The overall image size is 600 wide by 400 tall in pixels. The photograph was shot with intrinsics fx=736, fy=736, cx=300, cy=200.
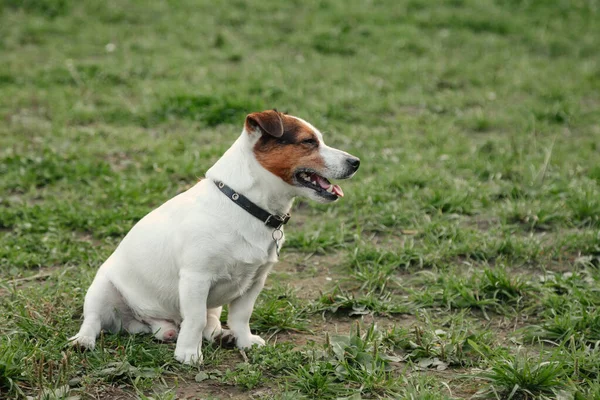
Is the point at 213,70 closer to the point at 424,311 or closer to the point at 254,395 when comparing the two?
the point at 424,311

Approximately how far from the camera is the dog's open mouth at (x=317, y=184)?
4047 millimetres

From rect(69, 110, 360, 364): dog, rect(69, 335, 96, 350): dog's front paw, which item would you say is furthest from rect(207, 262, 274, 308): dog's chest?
rect(69, 335, 96, 350): dog's front paw

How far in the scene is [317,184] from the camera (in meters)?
4.09

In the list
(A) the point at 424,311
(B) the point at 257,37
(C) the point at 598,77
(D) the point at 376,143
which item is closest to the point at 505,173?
(D) the point at 376,143

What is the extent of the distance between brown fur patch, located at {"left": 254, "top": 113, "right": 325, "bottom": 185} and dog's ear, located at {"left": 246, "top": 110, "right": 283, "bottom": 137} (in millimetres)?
84

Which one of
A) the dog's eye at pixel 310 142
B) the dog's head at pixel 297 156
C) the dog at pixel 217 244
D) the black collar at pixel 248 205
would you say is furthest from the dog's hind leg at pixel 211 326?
the dog's eye at pixel 310 142

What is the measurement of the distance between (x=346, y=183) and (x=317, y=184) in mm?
2724

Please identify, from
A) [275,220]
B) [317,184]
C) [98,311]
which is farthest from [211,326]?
[317,184]

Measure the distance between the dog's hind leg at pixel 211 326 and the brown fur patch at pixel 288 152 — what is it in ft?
3.18

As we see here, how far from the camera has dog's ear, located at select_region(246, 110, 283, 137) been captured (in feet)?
12.9

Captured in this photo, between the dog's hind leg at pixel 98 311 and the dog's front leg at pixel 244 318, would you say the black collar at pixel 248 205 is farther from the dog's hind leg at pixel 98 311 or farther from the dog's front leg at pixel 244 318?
the dog's hind leg at pixel 98 311

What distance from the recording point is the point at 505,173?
273 inches

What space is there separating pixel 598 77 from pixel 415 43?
2561 millimetres

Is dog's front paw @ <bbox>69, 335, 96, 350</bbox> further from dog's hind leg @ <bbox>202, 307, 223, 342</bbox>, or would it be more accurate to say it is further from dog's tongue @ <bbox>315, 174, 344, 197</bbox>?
dog's tongue @ <bbox>315, 174, 344, 197</bbox>
